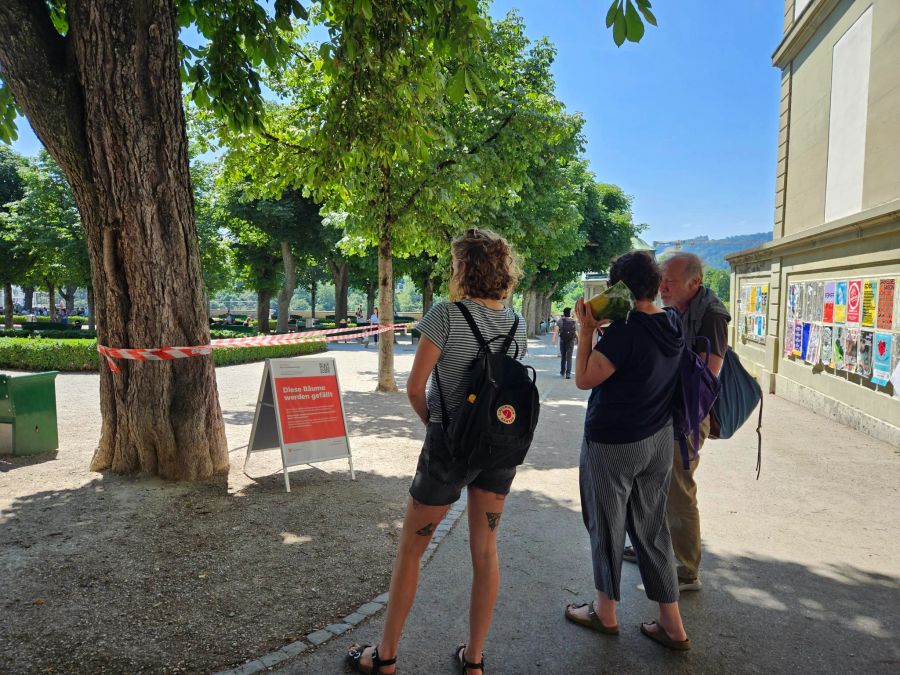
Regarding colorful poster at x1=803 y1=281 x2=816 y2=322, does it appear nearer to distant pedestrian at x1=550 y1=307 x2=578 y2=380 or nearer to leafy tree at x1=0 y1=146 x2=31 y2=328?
distant pedestrian at x1=550 y1=307 x2=578 y2=380

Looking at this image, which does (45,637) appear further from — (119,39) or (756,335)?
(756,335)

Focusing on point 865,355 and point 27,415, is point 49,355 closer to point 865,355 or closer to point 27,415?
point 27,415

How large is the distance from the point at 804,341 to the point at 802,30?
659 centimetres

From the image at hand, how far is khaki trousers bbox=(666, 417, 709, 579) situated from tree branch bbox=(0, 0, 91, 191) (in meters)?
5.11

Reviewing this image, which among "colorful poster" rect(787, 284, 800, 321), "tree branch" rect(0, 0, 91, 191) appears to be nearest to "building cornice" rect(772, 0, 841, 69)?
"colorful poster" rect(787, 284, 800, 321)

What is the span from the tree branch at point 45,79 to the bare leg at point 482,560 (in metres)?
4.55

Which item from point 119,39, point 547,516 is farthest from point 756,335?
point 119,39

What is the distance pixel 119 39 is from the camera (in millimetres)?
4922

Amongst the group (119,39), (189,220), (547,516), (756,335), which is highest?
(119,39)

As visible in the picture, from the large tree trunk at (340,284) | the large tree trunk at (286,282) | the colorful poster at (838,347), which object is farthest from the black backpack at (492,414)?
the large tree trunk at (340,284)

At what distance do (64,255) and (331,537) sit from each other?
2476 cm

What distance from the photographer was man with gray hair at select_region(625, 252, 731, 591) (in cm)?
343

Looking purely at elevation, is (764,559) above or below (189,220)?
below

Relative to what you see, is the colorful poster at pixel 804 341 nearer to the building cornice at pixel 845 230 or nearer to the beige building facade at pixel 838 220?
the beige building facade at pixel 838 220
